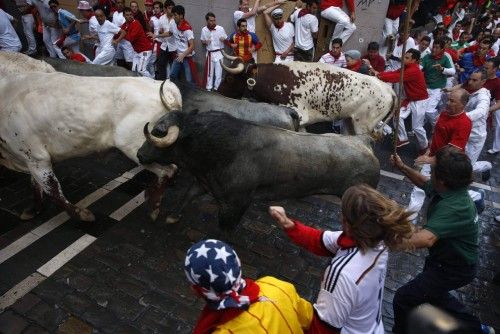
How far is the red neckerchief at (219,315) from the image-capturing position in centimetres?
207

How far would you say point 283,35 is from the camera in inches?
421

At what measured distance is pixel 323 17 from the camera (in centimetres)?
1064

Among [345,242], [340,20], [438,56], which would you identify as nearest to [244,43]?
[340,20]

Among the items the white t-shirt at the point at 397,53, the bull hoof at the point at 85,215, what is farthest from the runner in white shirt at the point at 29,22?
the white t-shirt at the point at 397,53

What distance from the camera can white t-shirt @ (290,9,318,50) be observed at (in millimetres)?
10312

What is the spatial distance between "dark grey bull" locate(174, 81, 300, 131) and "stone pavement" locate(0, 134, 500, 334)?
1.34m

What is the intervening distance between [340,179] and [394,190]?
2.75m

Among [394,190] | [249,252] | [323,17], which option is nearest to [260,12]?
[323,17]

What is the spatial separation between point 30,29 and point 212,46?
664cm

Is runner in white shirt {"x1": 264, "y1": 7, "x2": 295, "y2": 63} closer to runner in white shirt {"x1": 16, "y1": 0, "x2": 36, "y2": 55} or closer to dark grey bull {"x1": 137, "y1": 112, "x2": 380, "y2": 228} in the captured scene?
dark grey bull {"x1": 137, "y1": 112, "x2": 380, "y2": 228}

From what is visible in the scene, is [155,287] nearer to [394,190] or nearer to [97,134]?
[97,134]

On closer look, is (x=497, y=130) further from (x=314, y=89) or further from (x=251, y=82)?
(x=251, y=82)

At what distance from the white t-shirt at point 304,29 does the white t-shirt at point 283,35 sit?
0.16 metres

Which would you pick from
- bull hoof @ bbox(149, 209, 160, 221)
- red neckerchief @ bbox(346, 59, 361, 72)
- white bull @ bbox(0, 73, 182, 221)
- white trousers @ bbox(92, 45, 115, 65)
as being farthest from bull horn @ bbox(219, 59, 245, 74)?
white trousers @ bbox(92, 45, 115, 65)
